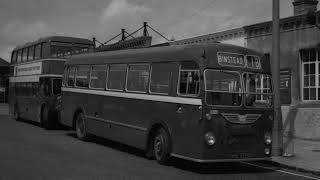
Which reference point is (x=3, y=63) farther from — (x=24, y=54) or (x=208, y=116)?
(x=208, y=116)

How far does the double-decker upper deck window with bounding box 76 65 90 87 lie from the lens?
57.3 feet

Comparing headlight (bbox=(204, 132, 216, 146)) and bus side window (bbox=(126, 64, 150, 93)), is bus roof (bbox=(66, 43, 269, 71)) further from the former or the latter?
headlight (bbox=(204, 132, 216, 146))

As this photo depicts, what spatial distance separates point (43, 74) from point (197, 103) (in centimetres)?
1269

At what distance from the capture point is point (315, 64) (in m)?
19.1

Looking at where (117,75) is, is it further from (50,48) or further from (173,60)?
(50,48)

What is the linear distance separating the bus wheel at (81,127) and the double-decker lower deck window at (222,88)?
22.9 ft

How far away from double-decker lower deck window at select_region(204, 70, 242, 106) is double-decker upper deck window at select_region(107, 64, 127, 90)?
3877 mm

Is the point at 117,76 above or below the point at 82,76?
below

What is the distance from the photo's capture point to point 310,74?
19328 mm

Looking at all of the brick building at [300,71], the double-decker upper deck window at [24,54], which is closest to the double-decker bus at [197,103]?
the brick building at [300,71]

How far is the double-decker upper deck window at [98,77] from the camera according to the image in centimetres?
1614

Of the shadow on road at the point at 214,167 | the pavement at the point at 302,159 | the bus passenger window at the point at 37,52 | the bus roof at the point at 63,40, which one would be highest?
the bus roof at the point at 63,40

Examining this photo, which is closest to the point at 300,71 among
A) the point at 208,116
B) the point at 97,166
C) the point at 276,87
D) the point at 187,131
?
the point at 276,87

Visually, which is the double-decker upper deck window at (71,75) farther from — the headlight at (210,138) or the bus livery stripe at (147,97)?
the headlight at (210,138)
